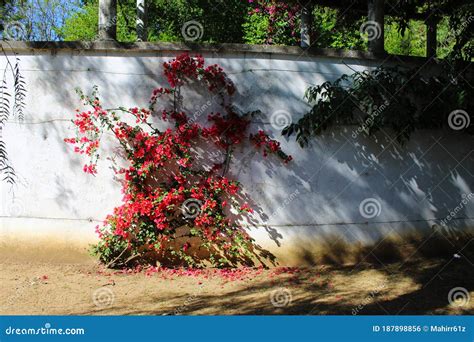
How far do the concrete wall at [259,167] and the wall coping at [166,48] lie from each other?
0.07 ft

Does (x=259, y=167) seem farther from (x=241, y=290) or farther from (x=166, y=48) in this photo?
(x=166, y=48)

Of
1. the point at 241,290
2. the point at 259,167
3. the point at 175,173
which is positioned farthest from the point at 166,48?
the point at 241,290

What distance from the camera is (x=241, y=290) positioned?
4.94 metres

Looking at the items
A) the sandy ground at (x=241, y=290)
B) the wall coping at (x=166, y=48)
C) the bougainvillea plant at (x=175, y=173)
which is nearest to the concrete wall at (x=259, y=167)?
the wall coping at (x=166, y=48)

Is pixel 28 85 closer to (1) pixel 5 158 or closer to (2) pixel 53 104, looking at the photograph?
(2) pixel 53 104

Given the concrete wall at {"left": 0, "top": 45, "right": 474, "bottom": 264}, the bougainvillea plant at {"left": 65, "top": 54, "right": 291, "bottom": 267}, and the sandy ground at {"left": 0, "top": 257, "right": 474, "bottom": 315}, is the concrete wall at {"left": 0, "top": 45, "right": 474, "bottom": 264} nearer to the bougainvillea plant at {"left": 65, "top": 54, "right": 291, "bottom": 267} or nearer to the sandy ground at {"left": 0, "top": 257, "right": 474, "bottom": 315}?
the bougainvillea plant at {"left": 65, "top": 54, "right": 291, "bottom": 267}

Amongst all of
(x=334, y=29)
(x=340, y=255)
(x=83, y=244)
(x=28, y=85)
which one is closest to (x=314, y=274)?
(x=340, y=255)

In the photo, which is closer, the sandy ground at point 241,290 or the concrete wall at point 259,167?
the sandy ground at point 241,290

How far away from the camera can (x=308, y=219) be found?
225 inches

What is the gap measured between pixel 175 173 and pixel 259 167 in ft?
3.24

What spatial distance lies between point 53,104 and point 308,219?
3.34 m

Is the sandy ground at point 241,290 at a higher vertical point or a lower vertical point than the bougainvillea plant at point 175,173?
lower

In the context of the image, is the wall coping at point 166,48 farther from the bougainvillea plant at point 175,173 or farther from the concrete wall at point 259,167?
the bougainvillea plant at point 175,173

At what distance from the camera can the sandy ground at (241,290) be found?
4.37 meters
